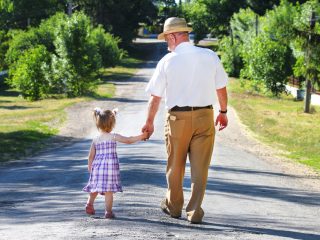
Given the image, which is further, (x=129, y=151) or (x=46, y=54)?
(x=46, y=54)

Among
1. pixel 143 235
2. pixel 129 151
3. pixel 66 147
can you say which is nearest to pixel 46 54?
pixel 66 147

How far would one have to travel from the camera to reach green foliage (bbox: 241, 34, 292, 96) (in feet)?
136

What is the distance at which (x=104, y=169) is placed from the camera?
7742 millimetres

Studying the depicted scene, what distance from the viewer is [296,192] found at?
12.0 metres

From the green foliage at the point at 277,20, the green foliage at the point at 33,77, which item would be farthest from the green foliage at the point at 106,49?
the green foliage at the point at 33,77

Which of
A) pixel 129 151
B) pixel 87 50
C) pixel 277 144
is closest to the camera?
pixel 129 151

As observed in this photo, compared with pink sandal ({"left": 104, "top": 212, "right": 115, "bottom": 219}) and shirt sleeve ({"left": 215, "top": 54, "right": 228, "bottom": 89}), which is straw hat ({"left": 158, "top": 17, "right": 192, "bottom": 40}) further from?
pink sandal ({"left": 104, "top": 212, "right": 115, "bottom": 219})

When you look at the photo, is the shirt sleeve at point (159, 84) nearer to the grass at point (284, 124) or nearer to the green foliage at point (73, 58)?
the grass at point (284, 124)

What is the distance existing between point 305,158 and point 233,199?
897 centimetres

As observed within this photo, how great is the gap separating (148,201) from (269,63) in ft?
109

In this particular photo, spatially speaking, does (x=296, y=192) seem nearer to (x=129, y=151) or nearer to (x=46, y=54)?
(x=129, y=151)

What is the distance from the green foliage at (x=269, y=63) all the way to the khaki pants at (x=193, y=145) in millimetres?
34202

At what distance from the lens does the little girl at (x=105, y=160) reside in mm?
7719

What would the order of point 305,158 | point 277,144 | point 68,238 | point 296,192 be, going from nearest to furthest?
point 68,238 → point 296,192 → point 305,158 → point 277,144
